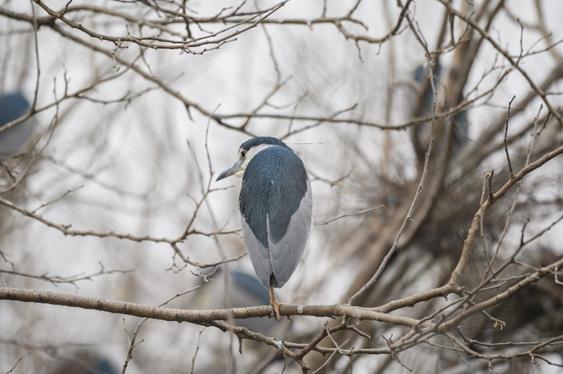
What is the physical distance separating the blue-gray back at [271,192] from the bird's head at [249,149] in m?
0.14

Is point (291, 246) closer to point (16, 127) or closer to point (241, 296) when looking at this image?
point (16, 127)

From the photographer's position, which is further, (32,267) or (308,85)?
(32,267)

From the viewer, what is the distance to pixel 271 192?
11.3ft

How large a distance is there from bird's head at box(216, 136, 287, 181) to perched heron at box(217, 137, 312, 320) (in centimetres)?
7

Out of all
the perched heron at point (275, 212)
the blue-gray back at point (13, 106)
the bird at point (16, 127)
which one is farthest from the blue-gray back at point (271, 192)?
the blue-gray back at point (13, 106)

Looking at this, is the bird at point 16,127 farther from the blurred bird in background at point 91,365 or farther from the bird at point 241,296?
the bird at point 241,296

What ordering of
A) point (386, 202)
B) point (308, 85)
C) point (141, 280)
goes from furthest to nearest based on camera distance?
point (141, 280), point (308, 85), point (386, 202)

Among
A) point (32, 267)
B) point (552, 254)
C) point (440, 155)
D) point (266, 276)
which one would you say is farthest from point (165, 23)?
point (32, 267)

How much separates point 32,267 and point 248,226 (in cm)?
407

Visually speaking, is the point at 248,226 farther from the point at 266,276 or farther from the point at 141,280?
the point at 141,280

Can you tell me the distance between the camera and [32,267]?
6938mm

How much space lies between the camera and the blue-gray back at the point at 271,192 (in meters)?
3.38

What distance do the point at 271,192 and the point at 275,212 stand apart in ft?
0.31

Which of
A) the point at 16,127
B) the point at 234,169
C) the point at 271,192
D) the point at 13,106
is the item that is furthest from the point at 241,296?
the point at 271,192
